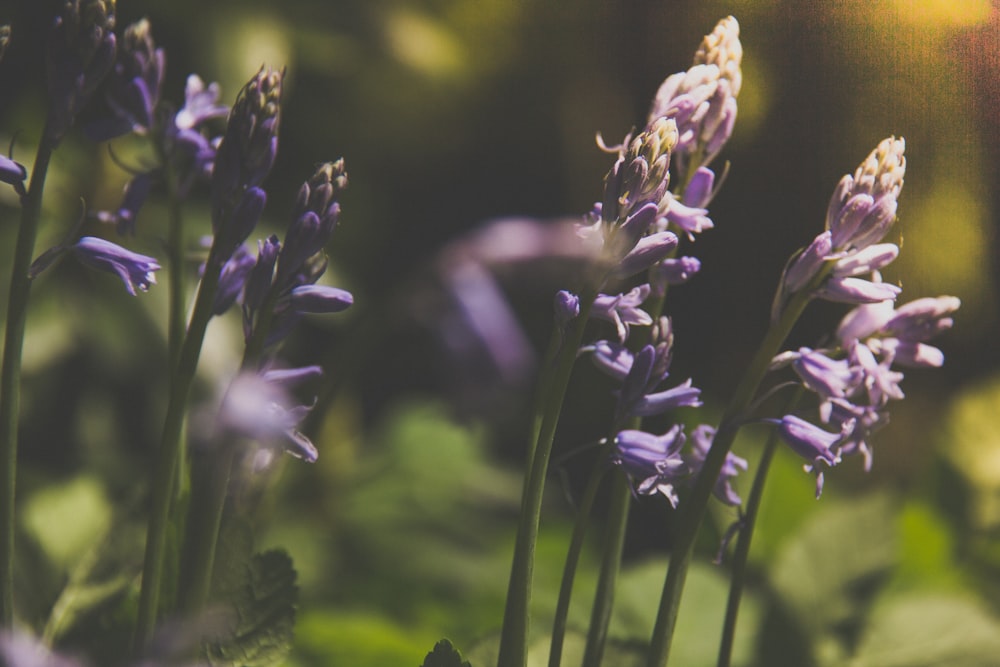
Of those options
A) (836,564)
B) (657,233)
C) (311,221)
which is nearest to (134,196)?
(311,221)

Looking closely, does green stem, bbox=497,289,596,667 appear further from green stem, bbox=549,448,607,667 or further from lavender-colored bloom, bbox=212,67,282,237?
lavender-colored bloom, bbox=212,67,282,237

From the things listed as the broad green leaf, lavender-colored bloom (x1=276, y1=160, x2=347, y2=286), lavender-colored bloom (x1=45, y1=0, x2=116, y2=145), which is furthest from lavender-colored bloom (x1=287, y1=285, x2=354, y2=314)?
the broad green leaf

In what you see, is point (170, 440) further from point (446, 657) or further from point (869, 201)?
point (869, 201)

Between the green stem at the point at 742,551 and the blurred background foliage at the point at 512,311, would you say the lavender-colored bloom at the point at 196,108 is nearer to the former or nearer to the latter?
the blurred background foliage at the point at 512,311

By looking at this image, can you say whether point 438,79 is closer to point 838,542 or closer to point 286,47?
point 286,47

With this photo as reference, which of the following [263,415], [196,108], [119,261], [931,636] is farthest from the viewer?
[931,636]

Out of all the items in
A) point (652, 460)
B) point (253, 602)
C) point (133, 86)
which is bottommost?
point (253, 602)

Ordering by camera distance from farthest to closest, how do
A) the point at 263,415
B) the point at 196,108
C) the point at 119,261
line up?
the point at 196,108 < the point at 119,261 < the point at 263,415
